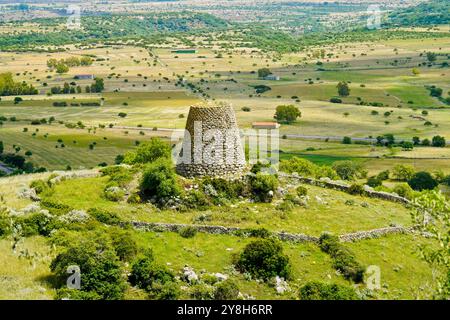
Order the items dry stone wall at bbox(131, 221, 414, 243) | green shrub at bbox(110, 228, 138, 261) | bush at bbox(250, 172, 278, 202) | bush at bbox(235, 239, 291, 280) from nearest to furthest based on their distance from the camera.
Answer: green shrub at bbox(110, 228, 138, 261) → bush at bbox(235, 239, 291, 280) → dry stone wall at bbox(131, 221, 414, 243) → bush at bbox(250, 172, 278, 202)

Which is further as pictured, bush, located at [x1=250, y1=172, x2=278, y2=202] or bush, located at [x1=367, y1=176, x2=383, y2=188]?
Answer: bush, located at [x1=367, y1=176, x2=383, y2=188]

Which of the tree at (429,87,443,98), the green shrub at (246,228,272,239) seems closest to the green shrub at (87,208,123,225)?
the green shrub at (246,228,272,239)

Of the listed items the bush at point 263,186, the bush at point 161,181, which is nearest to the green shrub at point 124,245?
the bush at point 161,181

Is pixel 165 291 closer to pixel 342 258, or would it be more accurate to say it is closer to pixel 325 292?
pixel 325 292

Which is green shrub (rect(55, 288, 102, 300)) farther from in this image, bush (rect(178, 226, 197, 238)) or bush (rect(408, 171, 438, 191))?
bush (rect(408, 171, 438, 191))

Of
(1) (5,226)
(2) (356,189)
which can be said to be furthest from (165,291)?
(2) (356,189)
